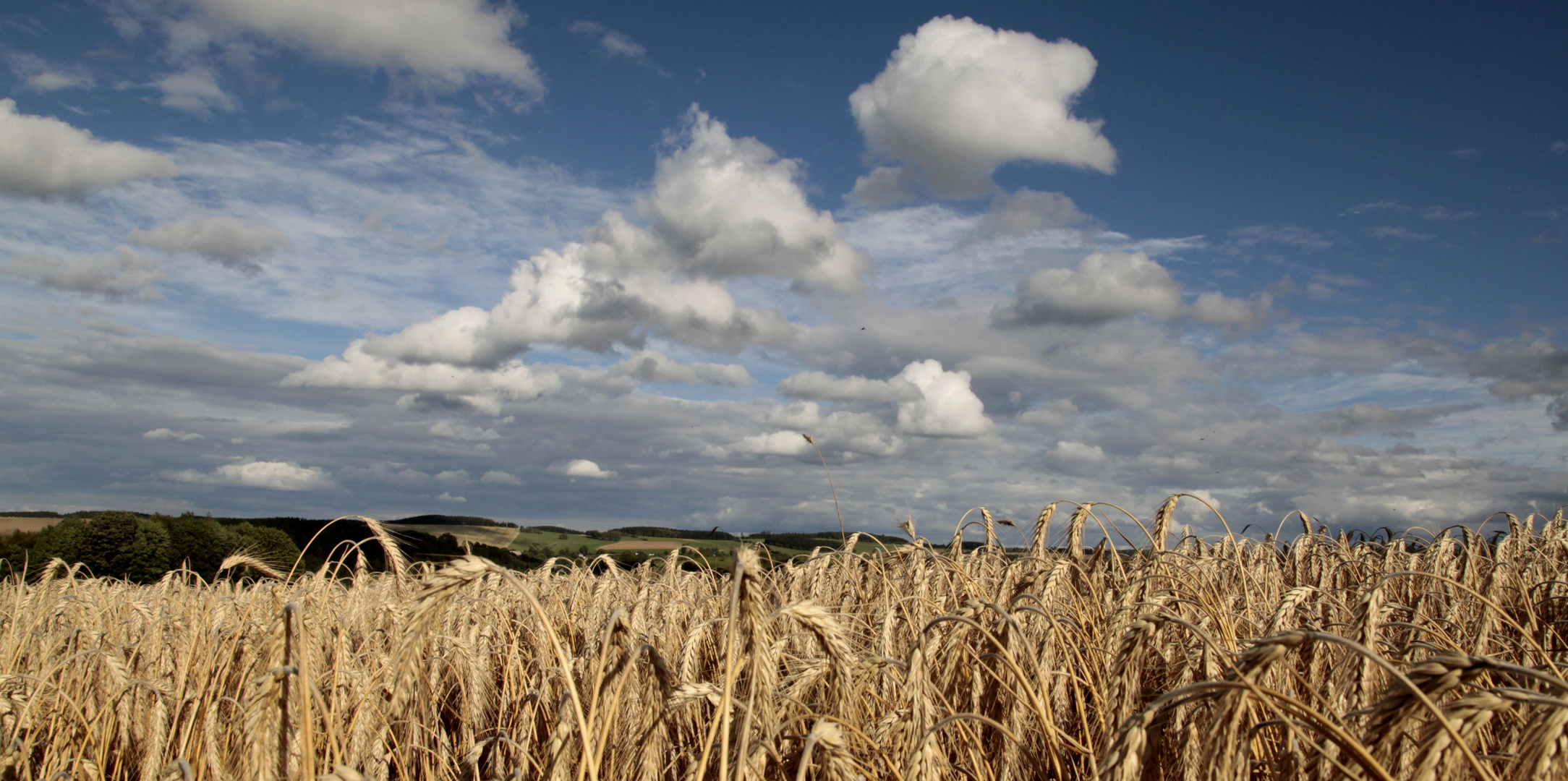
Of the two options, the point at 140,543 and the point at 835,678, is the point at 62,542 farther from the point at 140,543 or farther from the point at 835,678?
the point at 835,678

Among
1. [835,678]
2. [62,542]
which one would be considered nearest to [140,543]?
[62,542]

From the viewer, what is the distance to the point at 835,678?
255 centimetres

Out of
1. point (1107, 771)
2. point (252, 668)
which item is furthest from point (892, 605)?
point (252, 668)

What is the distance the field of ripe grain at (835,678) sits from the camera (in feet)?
6.25

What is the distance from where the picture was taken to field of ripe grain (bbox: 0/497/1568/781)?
1.90 meters

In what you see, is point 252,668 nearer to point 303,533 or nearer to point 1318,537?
point 1318,537

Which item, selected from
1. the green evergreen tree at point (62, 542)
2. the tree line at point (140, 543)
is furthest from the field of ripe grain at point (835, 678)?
the green evergreen tree at point (62, 542)

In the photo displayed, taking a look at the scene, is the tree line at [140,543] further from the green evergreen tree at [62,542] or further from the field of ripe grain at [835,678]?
the field of ripe grain at [835,678]

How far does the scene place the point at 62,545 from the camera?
55.4 feet

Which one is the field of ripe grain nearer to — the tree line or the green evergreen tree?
the tree line

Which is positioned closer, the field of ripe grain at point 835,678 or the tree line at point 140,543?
the field of ripe grain at point 835,678

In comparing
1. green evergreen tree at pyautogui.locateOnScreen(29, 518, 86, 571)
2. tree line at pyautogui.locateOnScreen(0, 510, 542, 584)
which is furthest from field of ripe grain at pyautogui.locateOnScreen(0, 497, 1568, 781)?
green evergreen tree at pyautogui.locateOnScreen(29, 518, 86, 571)

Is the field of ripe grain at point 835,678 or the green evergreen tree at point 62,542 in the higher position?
the field of ripe grain at point 835,678

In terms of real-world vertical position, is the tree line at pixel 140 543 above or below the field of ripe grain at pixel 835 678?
below
